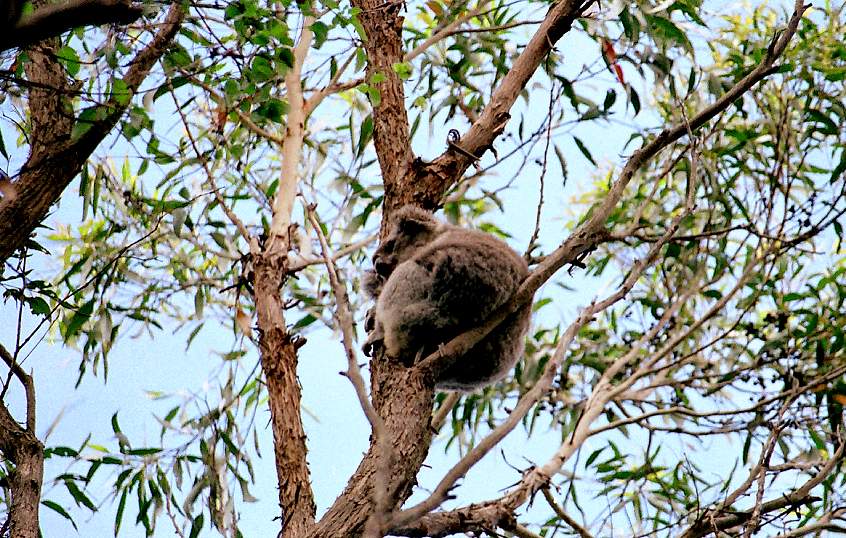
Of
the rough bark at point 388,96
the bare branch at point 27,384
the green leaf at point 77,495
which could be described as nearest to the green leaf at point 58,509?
the green leaf at point 77,495

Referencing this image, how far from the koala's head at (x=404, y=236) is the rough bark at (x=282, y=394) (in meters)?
0.47

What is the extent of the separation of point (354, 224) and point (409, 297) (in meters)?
1.37

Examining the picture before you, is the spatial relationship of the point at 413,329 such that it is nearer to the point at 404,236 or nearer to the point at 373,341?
the point at 373,341

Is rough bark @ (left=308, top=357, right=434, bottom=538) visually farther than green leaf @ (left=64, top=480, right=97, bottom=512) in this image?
No

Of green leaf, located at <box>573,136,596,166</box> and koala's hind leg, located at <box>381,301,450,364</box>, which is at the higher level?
green leaf, located at <box>573,136,596,166</box>

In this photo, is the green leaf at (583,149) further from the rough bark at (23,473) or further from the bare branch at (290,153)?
the rough bark at (23,473)

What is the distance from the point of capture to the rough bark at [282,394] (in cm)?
292

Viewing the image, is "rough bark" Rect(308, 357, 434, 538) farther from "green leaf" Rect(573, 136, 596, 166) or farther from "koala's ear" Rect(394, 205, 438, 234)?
"green leaf" Rect(573, 136, 596, 166)

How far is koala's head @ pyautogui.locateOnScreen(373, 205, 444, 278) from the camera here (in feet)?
11.9

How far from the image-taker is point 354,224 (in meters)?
4.79

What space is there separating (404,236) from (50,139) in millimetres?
1440

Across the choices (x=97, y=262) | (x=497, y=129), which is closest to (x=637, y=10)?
(x=497, y=129)

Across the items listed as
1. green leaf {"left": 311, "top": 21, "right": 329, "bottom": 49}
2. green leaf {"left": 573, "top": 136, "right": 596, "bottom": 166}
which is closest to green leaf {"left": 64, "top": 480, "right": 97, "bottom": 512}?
green leaf {"left": 311, "top": 21, "right": 329, "bottom": 49}

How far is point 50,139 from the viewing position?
3219 millimetres
